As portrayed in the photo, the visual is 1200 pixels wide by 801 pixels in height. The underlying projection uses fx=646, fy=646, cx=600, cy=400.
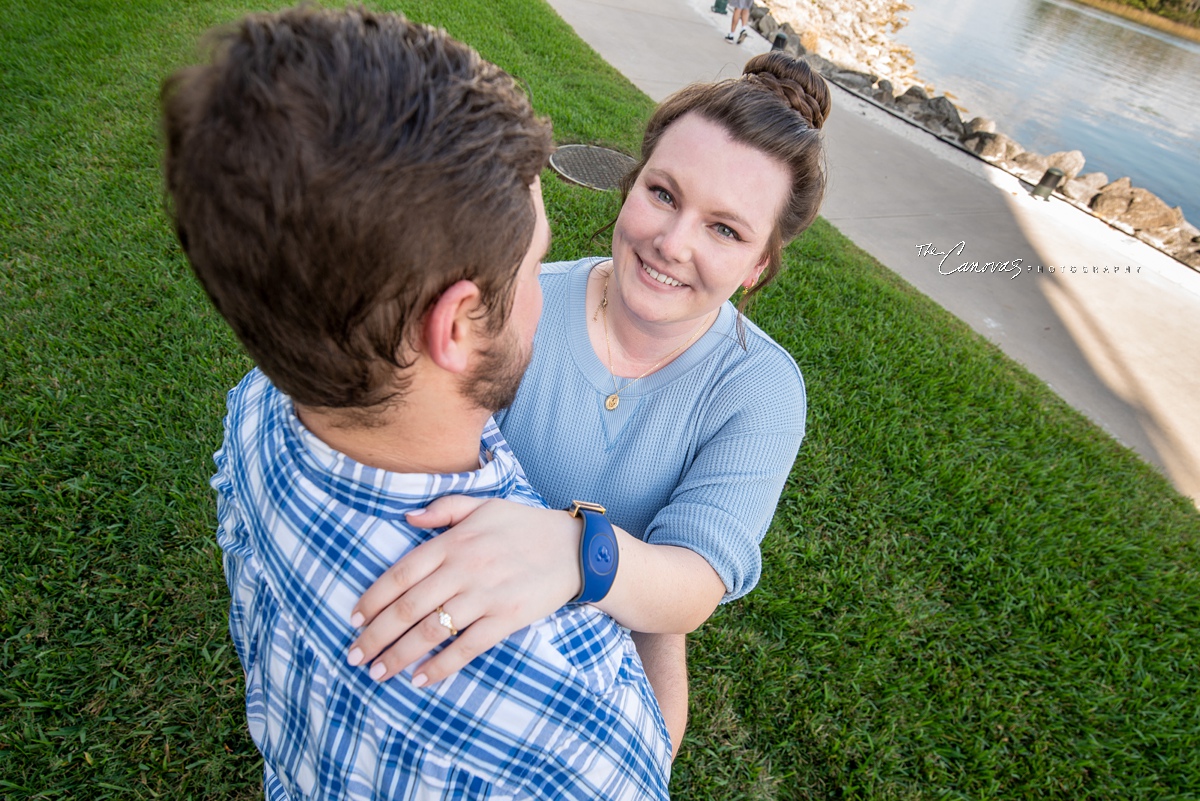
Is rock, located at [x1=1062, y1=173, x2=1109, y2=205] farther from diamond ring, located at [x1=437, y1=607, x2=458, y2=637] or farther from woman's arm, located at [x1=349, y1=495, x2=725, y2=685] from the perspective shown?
diamond ring, located at [x1=437, y1=607, x2=458, y2=637]

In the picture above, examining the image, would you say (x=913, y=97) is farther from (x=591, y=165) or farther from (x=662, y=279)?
(x=662, y=279)

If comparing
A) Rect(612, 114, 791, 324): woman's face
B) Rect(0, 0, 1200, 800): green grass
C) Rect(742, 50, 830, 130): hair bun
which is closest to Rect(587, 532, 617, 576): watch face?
Rect(612, 114, 791, 324): woman's face

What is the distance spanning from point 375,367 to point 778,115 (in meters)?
1.32

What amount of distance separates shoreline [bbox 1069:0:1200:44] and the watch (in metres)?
37.0

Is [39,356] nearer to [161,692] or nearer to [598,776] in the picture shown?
[161,692]

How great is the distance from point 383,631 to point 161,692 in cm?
173

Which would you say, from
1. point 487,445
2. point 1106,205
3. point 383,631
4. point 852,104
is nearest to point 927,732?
point 487,445

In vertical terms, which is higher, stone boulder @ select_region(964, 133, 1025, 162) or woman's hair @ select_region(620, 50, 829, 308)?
woman's hair @ select_region(620, 50, 829, 308)

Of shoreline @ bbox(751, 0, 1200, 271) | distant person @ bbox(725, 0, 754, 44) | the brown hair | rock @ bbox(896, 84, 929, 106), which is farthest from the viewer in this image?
rock @ bbox(896, 84, 929, 106)

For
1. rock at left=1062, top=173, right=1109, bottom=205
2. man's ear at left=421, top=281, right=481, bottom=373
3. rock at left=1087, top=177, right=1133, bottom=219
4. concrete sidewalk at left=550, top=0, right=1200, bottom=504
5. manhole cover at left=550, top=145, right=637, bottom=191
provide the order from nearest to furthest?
man's ear at left=421, top=281, right=481, bottom=373, concrete sidewalk at left=550, top=0, right=1200, bottom=504, manhole cover at left=550, top=145, right=637, bottom=191, rock at left=1087, top=177, right=1133, bottom=219, rock at left=1062, top=173, right=1109, bottom=205

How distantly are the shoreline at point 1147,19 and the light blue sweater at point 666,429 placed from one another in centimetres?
3624

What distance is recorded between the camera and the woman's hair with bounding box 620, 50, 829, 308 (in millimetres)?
1715

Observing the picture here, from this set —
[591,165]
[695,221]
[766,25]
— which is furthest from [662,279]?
[766,25]

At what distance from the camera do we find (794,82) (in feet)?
5.90
